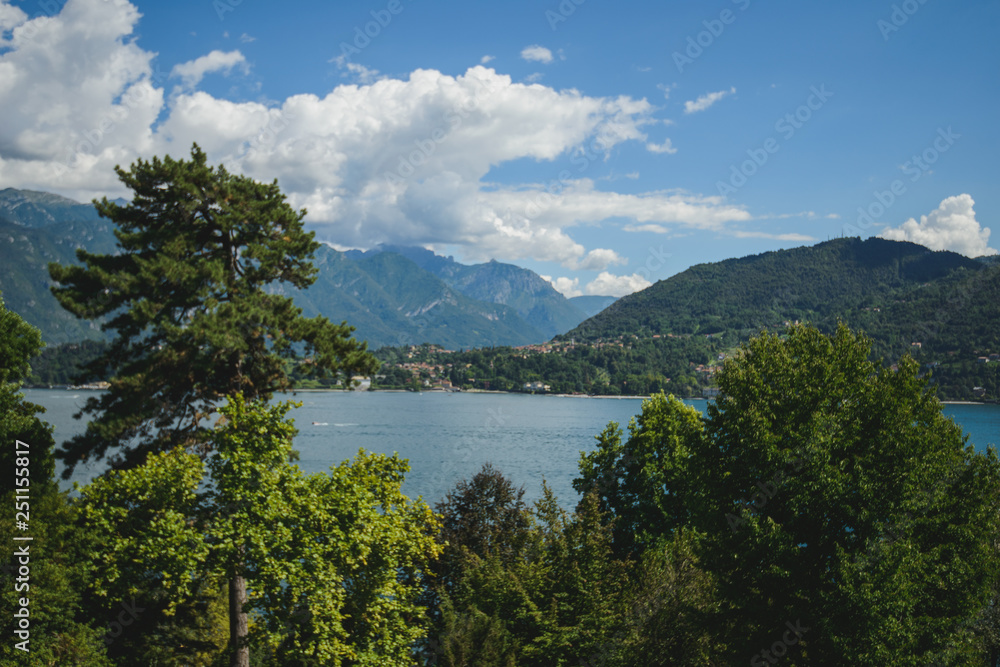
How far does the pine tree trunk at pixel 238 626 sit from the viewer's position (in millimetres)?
13000

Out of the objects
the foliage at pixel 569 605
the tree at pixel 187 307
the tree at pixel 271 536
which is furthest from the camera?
the tree at pixel 187 307

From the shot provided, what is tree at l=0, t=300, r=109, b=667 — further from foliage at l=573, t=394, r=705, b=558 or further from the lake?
foliage at l=573, t=394, r=705, b=558

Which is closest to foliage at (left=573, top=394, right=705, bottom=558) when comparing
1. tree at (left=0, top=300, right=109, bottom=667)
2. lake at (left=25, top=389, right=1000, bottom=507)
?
lake at (left=25, top=389, right=1000, bottom=507)

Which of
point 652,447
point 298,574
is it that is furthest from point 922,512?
point 652,447

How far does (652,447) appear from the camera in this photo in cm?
2884

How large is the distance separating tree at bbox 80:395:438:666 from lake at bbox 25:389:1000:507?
763 inches

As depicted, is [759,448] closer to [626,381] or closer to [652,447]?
[652,447]

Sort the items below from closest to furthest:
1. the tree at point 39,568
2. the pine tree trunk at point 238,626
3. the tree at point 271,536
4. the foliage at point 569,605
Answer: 1. the tree at point 271,536
2. the tree at point 39,568
3. the pine tree trunk at point 238,626
4. the foliage at point 569,605

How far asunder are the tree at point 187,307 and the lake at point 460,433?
1645 cm

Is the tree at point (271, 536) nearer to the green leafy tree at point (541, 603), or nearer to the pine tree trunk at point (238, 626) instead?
the pine tree trunk at point (238, 626)

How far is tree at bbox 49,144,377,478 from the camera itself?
15773 millimetres

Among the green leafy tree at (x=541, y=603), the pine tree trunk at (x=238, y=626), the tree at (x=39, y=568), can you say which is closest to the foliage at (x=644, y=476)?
the green leafy tree at (x=541, y=603)

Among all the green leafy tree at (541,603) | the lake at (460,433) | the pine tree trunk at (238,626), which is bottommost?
the lake at (460,433)

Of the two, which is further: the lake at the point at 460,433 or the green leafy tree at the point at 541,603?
the lake at the point at 460,433
